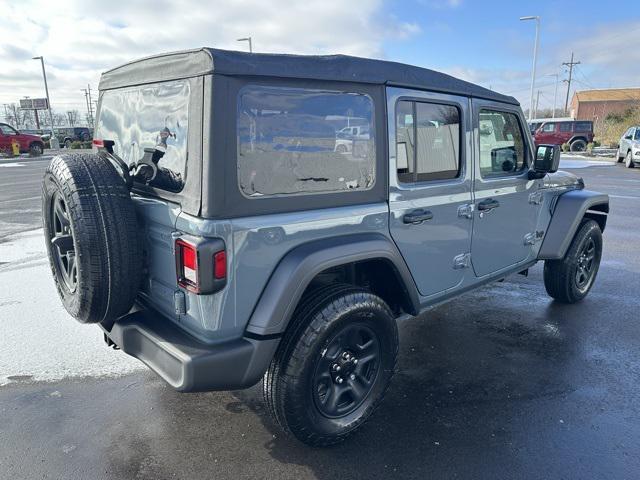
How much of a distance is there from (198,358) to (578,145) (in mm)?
30426

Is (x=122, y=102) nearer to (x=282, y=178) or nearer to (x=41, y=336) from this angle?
(x=282, y=178)

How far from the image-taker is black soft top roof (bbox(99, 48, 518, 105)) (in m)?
2.07

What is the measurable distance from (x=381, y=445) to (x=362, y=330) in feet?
2.06

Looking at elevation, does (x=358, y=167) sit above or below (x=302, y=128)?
below

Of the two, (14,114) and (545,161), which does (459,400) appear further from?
(14,114)

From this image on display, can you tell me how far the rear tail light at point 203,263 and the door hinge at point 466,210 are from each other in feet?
5.60

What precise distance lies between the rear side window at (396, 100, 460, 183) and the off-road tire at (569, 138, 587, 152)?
2822 cm

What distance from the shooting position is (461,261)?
10.6 feet

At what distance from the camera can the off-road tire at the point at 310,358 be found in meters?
2.34

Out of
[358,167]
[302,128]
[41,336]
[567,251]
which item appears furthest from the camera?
[567,251]

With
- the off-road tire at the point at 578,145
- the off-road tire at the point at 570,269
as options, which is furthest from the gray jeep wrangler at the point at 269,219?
the off-road tire at the point at 578,145

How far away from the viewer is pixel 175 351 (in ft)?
7.07

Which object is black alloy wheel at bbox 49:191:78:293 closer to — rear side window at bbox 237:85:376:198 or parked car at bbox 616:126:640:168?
rear side window at bbox 237:85:376:198

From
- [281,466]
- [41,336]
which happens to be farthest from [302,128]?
[41,336]
